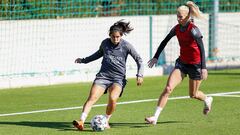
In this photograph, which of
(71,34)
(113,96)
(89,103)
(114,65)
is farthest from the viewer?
(71,34)

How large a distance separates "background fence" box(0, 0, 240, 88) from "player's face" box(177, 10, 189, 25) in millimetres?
7185

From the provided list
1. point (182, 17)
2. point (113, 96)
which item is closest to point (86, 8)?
point (182, 17)

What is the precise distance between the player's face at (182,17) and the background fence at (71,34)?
7.19 meters

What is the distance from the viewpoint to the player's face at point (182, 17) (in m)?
11.9

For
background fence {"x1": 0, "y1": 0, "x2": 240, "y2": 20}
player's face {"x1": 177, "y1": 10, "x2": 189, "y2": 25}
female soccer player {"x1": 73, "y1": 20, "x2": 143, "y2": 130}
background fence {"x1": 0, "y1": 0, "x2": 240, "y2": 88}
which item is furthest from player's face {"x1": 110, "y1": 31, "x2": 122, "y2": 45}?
background fence {"x1": 0, "y1": 0, "x2": 240, "y2": 20}

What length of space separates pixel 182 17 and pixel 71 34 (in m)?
8.38

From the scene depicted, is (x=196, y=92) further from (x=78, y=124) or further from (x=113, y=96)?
(x=78, y=124)

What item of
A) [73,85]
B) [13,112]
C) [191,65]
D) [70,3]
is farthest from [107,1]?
[191,65]

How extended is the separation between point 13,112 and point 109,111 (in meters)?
2.72

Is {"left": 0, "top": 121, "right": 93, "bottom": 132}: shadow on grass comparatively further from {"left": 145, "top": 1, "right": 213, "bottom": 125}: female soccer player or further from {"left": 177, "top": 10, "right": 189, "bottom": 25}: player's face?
{"left": 177, "top": 10, "right": 189, "bottom": 25}: player's face

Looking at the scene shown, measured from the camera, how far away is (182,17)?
11922mm

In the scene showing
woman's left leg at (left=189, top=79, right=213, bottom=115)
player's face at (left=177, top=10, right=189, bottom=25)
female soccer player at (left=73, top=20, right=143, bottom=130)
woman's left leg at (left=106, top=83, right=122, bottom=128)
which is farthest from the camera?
woman's left leg at (left=189, top=79, right=213, bottom=115)

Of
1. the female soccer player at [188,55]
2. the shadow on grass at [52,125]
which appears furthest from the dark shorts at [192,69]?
the shadow on grass at [52,125]

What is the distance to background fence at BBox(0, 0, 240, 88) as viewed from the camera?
61.6ft
